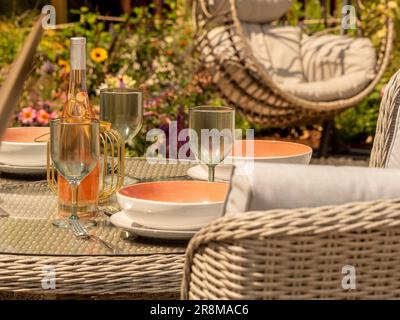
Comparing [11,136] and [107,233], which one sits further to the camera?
[11,136]

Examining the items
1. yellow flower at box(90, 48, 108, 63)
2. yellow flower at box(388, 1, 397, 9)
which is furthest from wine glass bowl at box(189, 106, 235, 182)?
yellow flower at box(388, 1, 397, 9)

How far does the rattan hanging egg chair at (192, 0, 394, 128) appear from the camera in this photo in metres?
5.18

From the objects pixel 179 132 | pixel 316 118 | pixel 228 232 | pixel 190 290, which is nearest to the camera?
pixel 228 232

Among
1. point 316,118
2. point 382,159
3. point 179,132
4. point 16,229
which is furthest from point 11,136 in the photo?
point 316,118

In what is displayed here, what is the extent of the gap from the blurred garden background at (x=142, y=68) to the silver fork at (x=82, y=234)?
7.09 ft

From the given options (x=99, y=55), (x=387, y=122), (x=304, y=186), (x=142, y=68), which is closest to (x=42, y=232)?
(x=304, y=186)

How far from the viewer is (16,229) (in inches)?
62.4

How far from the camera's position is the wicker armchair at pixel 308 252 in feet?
3.52

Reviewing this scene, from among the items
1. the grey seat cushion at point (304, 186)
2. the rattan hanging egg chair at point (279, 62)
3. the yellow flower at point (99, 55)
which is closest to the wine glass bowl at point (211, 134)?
the grey seat cushion at point (304, 186)

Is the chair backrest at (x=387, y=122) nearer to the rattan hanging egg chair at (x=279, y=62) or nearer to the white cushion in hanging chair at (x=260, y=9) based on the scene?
the rattan hanging egg chair at (x=279, y=62)

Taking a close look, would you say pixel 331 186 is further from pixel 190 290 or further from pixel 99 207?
pixel 99 207

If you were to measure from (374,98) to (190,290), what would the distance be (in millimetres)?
5013

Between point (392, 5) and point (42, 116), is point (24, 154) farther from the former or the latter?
point (392, 5)

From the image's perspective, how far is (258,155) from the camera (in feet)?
6.67
